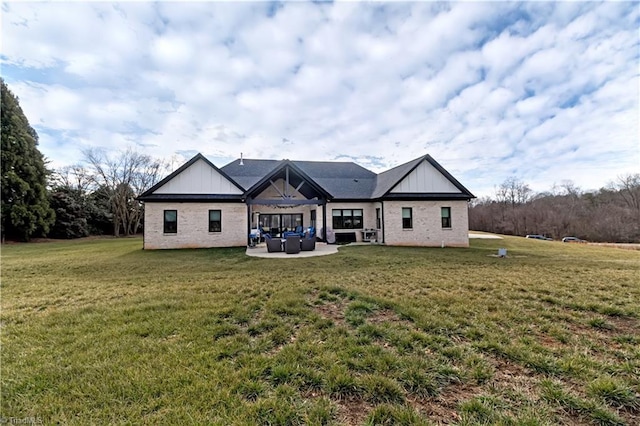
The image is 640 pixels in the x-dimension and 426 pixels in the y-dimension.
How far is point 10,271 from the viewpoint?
906 centimetres

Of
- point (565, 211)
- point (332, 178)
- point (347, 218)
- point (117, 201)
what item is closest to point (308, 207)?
point (332, 178)

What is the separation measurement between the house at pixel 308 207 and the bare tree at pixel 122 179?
1994 centimetres

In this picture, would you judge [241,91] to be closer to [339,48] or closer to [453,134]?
[339,48]

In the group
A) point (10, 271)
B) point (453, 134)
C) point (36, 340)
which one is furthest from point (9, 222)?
point (453, 134)

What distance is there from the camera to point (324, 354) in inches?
129

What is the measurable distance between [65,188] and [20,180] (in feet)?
21.9

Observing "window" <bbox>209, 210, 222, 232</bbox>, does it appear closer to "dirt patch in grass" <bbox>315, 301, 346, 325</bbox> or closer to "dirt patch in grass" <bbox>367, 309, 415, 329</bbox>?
"dirt patch in grass" <bbox>315, 301, 346, 325</bbox>

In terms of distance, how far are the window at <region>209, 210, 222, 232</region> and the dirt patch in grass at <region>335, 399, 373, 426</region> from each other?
15.0 m

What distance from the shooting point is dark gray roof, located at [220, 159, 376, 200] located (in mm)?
19016

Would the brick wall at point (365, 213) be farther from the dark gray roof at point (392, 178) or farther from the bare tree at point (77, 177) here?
the bare tree at point (77, 177)

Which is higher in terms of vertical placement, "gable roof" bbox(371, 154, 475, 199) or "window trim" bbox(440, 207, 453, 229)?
"gable roof" bbox(371, 154, 475, 199)

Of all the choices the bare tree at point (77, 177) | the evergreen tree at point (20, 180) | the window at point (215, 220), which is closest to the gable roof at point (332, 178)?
the window at point (215, 220)

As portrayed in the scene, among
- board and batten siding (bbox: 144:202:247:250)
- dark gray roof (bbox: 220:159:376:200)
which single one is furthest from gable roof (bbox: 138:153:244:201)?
dark gray roof (bbox: 220:159:376:200)

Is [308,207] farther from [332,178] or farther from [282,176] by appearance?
[282,176]
